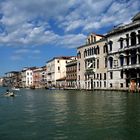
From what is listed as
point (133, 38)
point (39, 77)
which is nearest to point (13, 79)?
point (39, 77)

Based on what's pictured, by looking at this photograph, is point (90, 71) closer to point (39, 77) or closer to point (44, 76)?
point (44, 76)

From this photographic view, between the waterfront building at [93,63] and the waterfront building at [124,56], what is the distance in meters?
2.91

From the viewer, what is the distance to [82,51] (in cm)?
6950

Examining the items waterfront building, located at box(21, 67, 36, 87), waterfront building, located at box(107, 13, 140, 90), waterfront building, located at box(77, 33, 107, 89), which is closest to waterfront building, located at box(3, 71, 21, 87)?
waterfront building, located at box(21, 67, 36, 87)

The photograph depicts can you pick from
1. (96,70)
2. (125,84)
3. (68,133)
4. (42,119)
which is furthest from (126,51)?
(68,133)

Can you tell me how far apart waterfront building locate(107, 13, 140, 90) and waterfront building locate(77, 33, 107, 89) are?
2.91m

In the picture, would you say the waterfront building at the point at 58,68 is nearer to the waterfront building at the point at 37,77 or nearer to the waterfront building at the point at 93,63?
the waterfront building at the point at 37,77

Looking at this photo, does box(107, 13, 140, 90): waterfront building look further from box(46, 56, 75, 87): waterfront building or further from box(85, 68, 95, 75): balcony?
box(46, 56, 75, 87): waterfront building

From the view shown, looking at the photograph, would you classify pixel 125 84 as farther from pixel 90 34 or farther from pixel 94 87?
pixel 90 34

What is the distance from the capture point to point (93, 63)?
213 feet

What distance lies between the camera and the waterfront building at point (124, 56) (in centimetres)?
5019

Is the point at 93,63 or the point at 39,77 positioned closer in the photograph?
the point at 93,63

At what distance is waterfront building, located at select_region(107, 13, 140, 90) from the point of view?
50188 millimetres

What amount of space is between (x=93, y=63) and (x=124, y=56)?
12.5 meters
